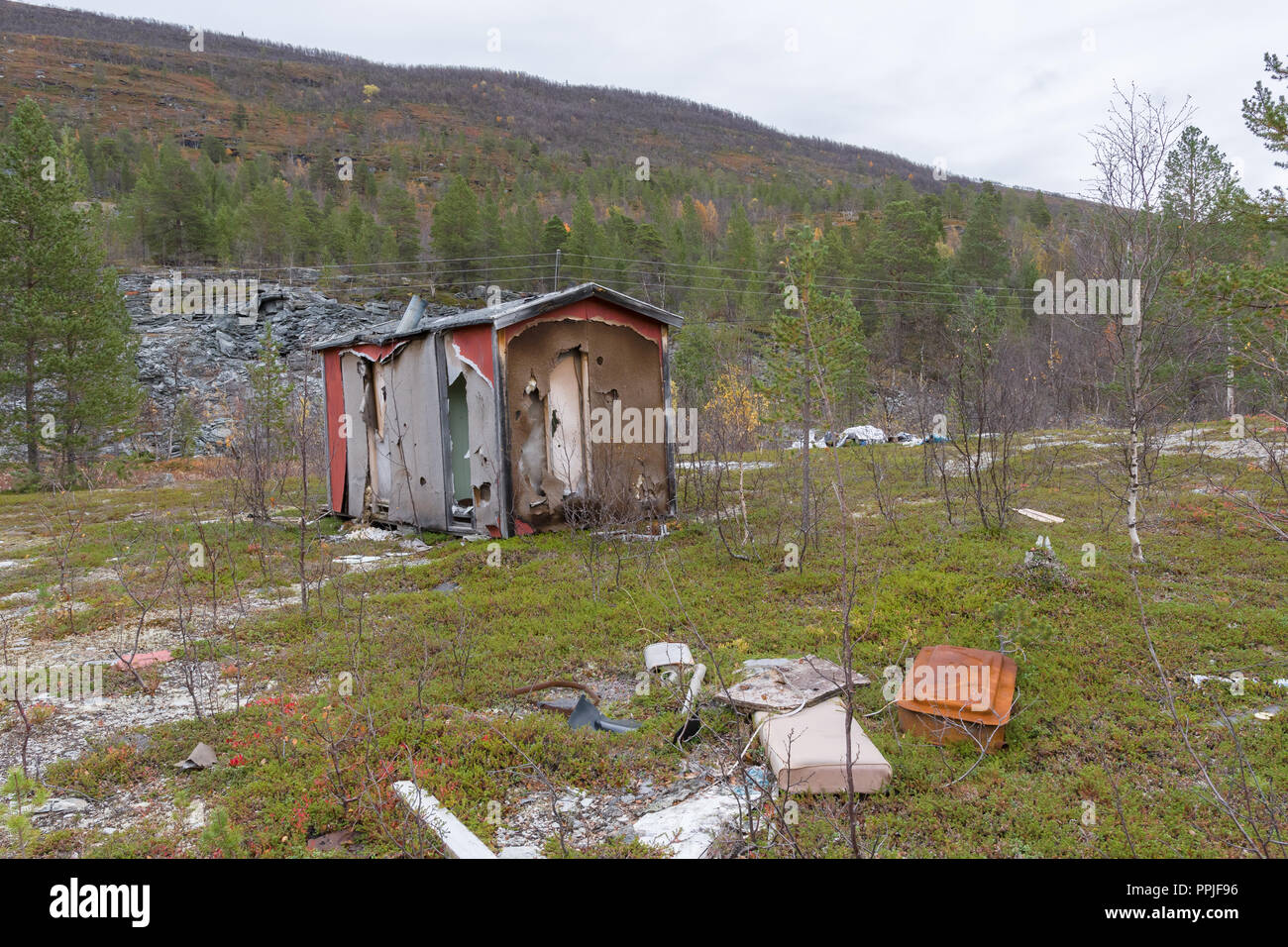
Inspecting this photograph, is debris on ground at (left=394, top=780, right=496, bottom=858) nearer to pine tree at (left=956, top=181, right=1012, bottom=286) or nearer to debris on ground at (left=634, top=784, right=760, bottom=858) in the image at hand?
debris on ground at (left=634, top=784, right=760, bottom=858)

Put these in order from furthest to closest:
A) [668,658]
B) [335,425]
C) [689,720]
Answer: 1. [335,425]
2. [668,658]
3. [689,720]

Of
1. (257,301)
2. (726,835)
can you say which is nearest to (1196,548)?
(726,835)

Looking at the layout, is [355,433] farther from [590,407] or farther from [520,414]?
[590,407]

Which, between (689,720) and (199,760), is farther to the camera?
(689,720)

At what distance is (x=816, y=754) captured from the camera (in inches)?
155

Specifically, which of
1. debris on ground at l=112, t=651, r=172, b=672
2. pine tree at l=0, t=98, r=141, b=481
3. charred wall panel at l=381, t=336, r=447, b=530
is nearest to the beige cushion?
debris on ground at l=112, t=651, r=172, b=672

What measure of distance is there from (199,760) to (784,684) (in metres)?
3.57

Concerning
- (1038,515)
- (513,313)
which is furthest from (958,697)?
(513,313)

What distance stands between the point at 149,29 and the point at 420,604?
175 m

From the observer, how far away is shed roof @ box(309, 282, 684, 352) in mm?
10172

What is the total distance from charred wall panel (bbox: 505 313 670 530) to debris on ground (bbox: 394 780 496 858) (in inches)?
255

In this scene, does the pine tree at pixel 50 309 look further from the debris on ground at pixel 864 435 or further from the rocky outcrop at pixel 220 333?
the debris on ground at pixel 864 435

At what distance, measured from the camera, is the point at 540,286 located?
149 feet

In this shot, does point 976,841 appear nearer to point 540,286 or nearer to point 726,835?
point 726,835
